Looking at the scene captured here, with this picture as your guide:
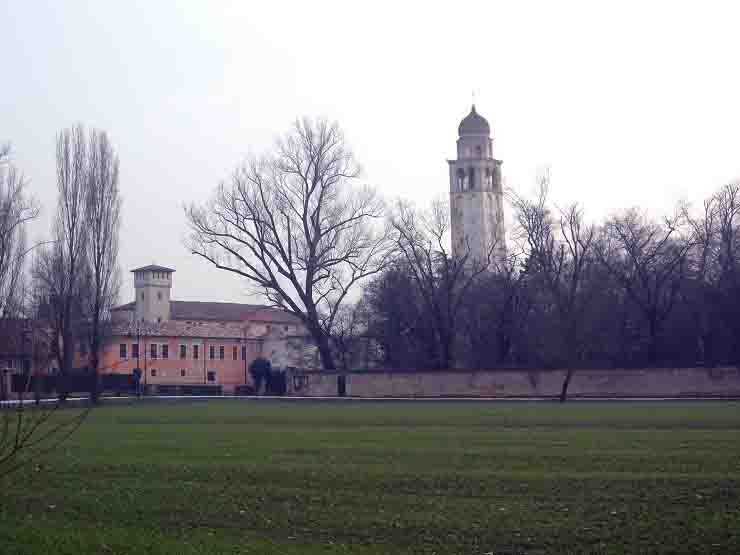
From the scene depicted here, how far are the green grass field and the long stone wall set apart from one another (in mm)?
30201

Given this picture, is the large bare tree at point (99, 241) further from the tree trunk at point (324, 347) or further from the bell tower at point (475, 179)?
the bell tower at point (475, 179)

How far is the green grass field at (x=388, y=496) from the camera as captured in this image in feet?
38.0

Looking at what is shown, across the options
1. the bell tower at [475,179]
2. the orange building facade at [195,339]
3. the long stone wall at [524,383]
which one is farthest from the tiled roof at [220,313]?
the long stone wall at [524,383]

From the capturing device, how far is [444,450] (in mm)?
20031

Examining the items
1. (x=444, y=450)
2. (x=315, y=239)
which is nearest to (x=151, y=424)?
(x=444, y=450)

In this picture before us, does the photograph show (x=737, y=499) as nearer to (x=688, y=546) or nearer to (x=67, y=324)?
(x=688, y=546)

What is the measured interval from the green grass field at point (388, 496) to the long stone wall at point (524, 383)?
1189 inches

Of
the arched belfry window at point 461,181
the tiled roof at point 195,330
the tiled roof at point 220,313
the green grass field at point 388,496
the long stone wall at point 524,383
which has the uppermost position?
the arched belfry window at point 461,181

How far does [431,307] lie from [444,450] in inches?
1880

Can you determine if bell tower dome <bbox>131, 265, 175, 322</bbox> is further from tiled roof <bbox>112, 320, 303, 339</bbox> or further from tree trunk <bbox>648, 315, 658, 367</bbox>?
tree trunk <bbox>648, 315, 658, 367</bbox>

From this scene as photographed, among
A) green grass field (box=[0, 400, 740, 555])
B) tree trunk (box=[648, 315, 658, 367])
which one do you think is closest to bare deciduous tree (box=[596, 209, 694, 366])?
tree trunk (box=[648, 315, 658, 367])

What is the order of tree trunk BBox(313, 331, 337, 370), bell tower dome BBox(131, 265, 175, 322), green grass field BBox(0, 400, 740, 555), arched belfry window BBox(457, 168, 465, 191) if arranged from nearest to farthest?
green grass field BBox(0, 400, 740, 555)
tree trunk BBox(313, 331, 337, 370)
arched belfry window BBox(457, 168, 465, 191)
bell tower dome BBox(131, 265, 175, 322)

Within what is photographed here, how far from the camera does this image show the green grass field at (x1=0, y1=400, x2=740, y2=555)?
38.0 ft

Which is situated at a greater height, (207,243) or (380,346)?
(207,243)
